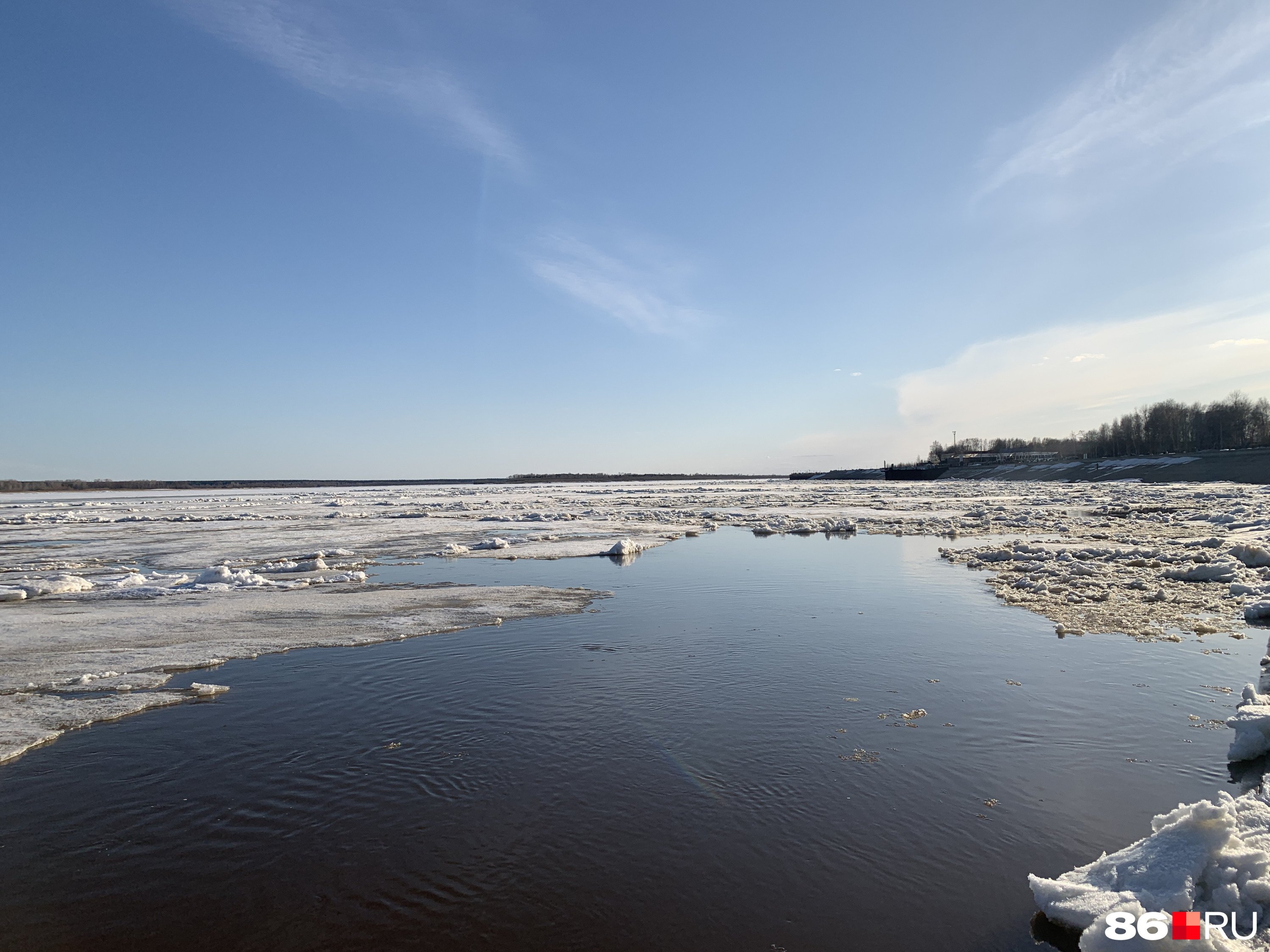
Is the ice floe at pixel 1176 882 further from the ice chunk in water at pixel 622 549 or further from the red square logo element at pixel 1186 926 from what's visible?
the ice chunk in water at pixel 622 549

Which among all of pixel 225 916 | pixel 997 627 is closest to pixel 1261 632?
pixel 997 627

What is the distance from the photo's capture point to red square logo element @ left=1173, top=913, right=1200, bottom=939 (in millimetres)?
3215

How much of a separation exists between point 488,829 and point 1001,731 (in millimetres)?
4789

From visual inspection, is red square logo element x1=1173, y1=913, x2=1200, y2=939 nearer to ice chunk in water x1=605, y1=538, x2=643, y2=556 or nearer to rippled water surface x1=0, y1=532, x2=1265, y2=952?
rippled water surface x1=0, y1=532, x2=1265, y2=952

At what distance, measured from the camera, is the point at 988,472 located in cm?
12225

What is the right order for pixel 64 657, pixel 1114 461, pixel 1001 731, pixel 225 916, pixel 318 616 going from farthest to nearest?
1. pixel 1114 461
2. pixel 318 616
3. pixel 64 657
4. pixel 1001 731
5. pixel 225 916

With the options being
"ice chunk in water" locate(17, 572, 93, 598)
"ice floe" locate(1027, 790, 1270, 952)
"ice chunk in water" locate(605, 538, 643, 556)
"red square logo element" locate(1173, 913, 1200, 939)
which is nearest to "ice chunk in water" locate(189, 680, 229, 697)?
"ice floe" locate(1027, 790, 1270, 952)

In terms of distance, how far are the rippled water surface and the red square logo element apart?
68cm

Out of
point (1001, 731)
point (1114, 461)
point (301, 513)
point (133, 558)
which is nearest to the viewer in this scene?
point (1001, 731)

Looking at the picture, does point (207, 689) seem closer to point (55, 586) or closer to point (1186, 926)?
point (1186, 926)

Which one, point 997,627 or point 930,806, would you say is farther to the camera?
point 997,627

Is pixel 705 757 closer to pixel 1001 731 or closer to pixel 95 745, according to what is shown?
pixel 1001 731

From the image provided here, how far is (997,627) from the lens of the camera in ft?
34.6

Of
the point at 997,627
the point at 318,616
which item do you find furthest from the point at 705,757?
the point at 318,616
